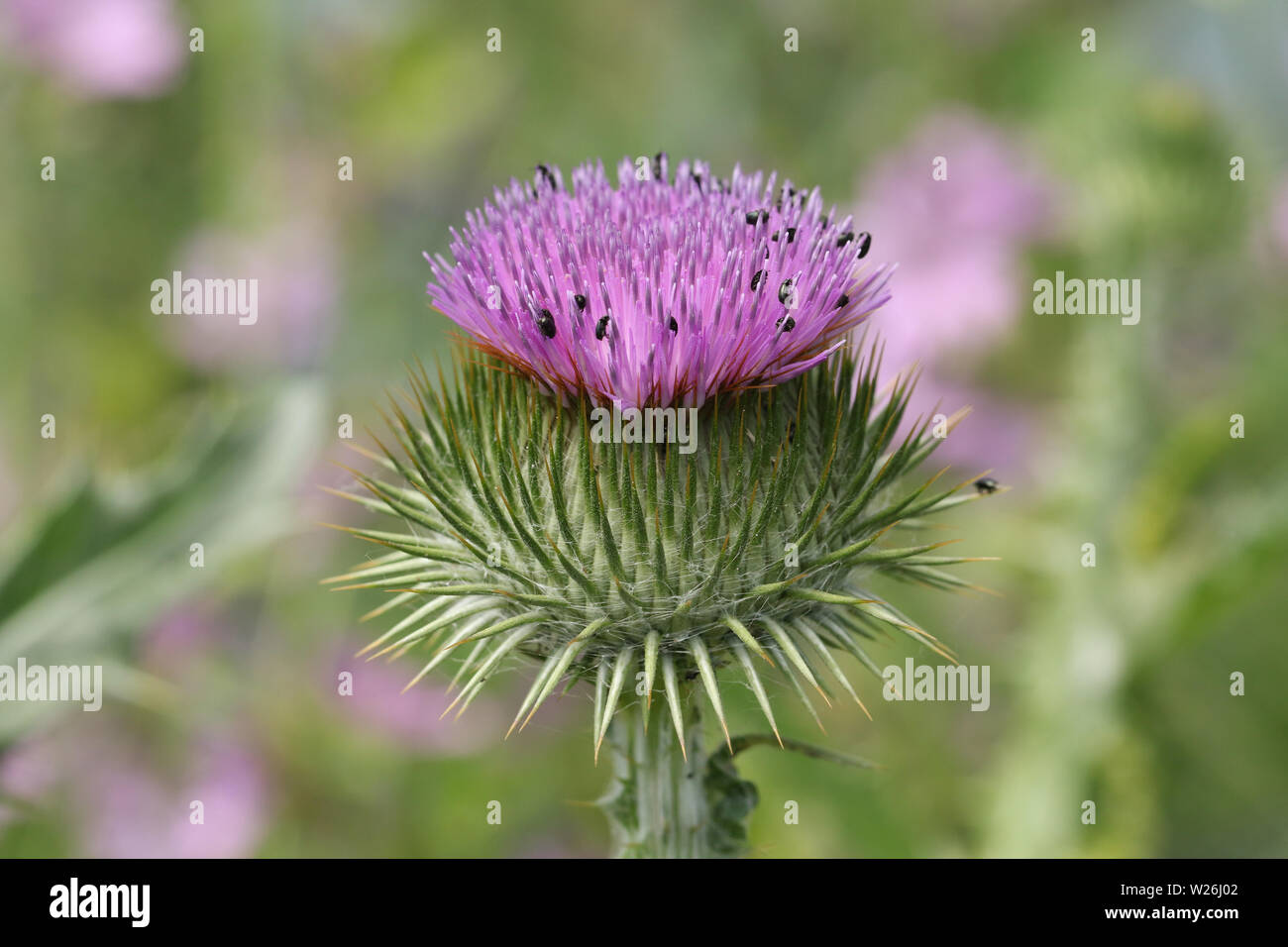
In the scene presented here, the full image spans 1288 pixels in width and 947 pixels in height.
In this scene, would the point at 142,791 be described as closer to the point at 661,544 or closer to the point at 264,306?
the point at 264,306

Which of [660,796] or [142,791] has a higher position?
[660,796]

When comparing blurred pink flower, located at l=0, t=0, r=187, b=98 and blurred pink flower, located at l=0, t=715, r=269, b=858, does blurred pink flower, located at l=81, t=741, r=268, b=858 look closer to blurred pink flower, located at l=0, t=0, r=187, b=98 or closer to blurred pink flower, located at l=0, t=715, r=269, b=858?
blurred pink flower, located at l=0, t=715, r=269, b=858

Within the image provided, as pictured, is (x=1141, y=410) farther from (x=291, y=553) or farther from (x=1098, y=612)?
(x=291, y=553)

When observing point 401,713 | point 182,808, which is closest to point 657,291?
point 401,713

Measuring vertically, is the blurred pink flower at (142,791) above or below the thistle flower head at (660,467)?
below

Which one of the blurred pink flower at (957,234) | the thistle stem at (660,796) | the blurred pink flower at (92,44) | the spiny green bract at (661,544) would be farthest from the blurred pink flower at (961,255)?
the blurred pink flower at (92,44)

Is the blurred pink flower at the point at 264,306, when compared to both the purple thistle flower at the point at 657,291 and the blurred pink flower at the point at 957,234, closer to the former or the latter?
the blurred pink flower at the point at 957,234
